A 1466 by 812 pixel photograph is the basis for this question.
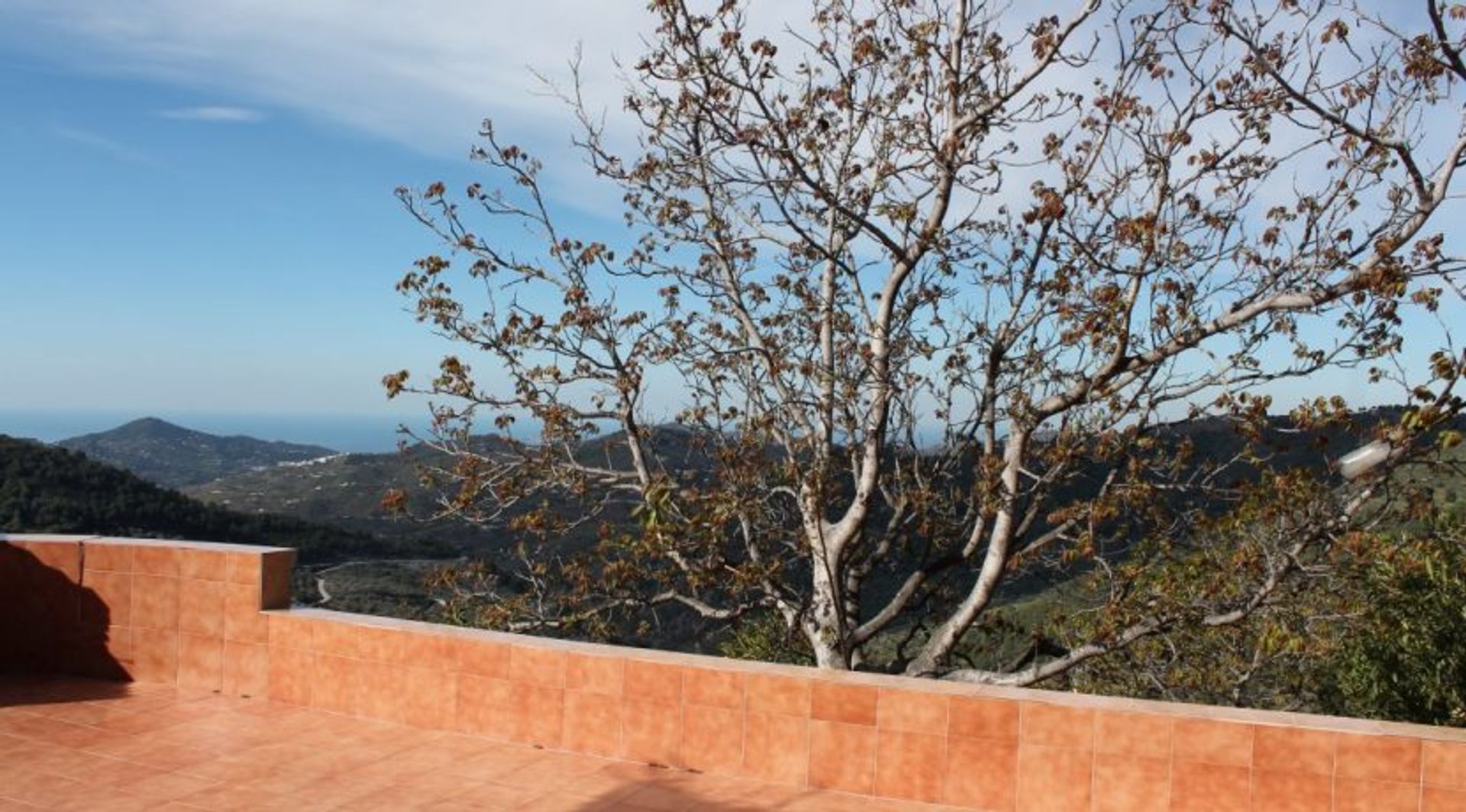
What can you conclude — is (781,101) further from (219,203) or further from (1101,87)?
(219,203)

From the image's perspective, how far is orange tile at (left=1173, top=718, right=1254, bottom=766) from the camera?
13.6ft

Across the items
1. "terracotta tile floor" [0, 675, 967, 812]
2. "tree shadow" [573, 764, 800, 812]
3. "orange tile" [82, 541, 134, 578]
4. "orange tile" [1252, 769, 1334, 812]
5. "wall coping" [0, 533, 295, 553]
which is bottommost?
"terracotta tile floor" [0, 675, 967, 812]

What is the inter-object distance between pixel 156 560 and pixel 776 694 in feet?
11.9

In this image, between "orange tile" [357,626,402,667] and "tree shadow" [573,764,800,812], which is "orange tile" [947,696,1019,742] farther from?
"orange tile" [357,626,402,667]

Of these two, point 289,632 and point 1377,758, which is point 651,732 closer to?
point 289,632

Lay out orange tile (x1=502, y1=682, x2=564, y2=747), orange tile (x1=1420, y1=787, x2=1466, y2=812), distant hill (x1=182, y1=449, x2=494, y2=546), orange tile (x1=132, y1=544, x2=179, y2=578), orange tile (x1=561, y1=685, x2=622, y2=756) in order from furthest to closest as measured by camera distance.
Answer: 1. distant hill (x1=182, y1=449, x2=494, y2=546)
2. orange tile (x1=132, y1=544, x2=179, y2=578)
3. orange tile (x1=502, y1=682, x2=564, y2=747)
4. orange tile (x1=561, y1=685, x2=622, y2=756)
5. orange tile (x1=1420, y1=787, x2=1466, y2=812)

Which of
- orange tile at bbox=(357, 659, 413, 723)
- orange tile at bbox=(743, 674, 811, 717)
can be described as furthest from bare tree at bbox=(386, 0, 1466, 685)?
orange tile at bbox=(743, 674, 811, 717)

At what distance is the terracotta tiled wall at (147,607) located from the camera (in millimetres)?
6102

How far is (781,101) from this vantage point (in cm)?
793

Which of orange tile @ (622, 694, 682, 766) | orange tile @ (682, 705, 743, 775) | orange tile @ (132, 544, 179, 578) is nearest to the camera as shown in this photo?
orange tile @ (682, 705, 743, 775)

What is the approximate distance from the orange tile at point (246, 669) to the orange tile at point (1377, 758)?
16.1ft

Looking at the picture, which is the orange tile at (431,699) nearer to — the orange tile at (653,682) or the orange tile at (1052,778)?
the orange tile at (653,682)

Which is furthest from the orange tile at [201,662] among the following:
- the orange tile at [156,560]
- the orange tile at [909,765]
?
the orange tile at [909,765]

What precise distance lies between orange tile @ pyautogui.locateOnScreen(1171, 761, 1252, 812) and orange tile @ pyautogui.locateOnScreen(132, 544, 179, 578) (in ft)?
16.5
